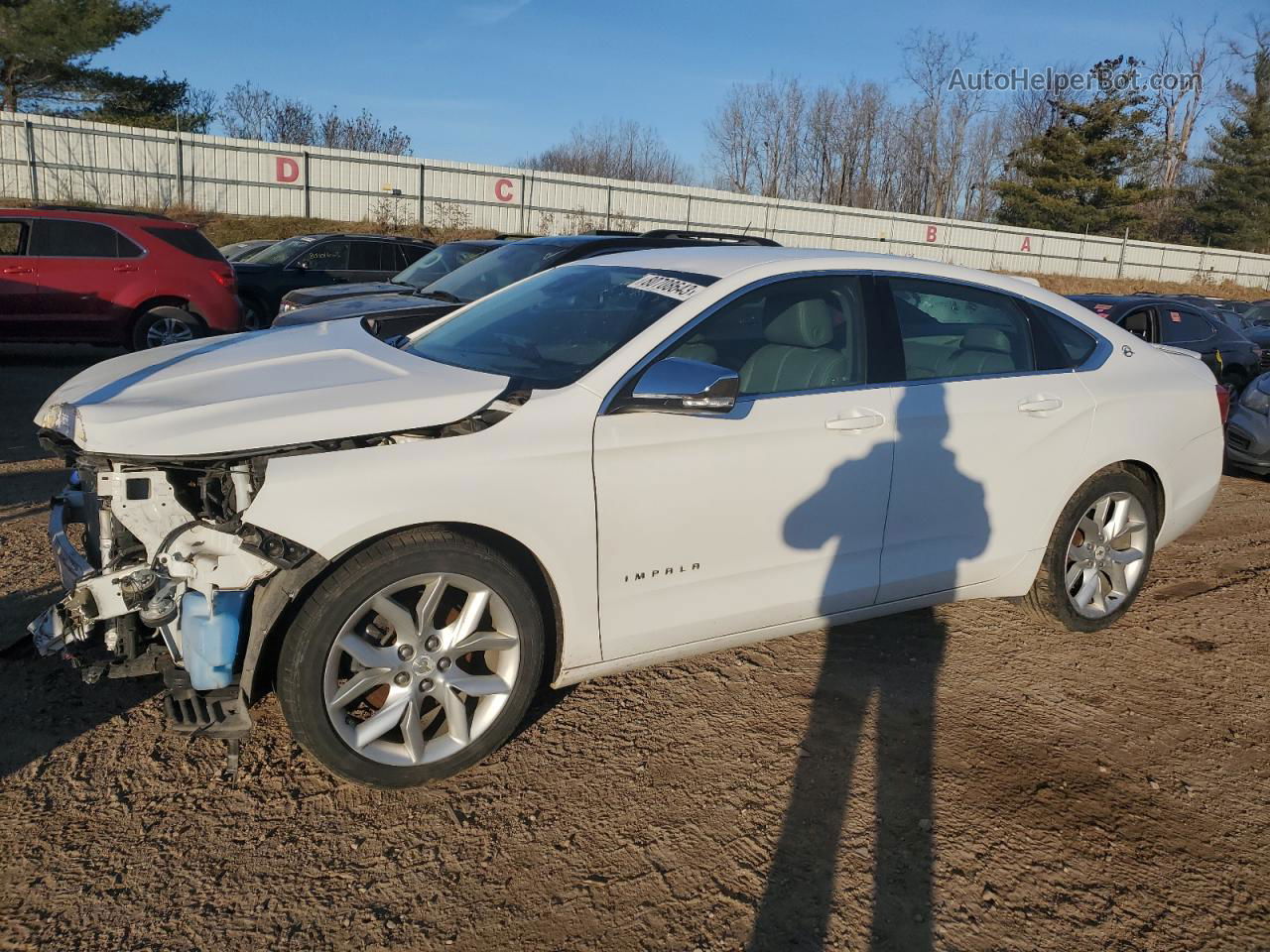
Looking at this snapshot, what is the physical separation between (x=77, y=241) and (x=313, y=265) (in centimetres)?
407

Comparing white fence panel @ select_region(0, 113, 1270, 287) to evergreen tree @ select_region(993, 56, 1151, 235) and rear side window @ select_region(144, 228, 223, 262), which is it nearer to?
evergreen tree @ select_region(993, 56, 1151, 235)

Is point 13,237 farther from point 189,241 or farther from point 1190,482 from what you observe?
point 1190,482

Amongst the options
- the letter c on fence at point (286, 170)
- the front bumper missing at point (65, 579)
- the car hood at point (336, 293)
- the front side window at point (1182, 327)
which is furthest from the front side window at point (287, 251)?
the letter c on fence at point (286, 170)

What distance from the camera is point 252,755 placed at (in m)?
3.19

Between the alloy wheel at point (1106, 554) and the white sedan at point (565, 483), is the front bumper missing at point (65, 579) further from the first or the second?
the alloy wheel at point (1106, 554)

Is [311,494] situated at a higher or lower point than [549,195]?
lower

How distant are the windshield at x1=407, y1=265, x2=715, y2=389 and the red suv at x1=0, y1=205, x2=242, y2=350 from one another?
760 centimetres

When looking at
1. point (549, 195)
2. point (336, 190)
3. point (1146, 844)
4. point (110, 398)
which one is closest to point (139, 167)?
point (336, 190)

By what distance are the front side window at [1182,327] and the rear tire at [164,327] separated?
11.7 meters

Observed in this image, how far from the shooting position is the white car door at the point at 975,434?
149 inches

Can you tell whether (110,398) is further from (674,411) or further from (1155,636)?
(1155,636)

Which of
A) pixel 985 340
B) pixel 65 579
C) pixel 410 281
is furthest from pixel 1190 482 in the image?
pixel 410 281

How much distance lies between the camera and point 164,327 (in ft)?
36.1

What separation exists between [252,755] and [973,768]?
2479 mm
